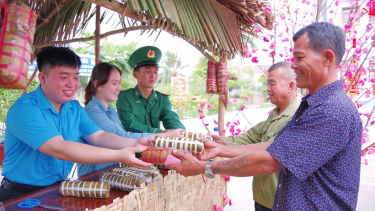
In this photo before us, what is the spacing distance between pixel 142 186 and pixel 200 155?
661 mm

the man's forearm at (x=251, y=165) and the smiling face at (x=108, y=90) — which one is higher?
the smiling face at (x=108, y=90)

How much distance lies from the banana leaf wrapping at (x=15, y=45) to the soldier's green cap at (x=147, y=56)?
83.1 inches

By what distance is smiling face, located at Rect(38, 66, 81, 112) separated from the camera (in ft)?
7.34

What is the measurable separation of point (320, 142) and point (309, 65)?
39 centimetres

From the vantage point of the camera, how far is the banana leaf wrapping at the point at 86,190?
189 cm

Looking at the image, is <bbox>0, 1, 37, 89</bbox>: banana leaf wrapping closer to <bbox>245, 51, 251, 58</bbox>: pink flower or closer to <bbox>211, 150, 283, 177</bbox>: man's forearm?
<bbox>211, 150, 283, 177</bbox>: man's forearm

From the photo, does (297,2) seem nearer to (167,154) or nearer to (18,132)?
(167,154)

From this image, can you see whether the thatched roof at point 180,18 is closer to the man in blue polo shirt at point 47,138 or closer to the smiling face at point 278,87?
the man in blue polo shirt at point 47,138

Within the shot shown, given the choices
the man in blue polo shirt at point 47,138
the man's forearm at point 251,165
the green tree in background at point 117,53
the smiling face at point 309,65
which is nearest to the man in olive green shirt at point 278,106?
the man's forearm at point 251,165

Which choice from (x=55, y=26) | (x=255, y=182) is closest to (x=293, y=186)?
(x=255, y=182)

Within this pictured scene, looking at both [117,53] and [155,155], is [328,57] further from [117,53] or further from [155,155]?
[117,53]

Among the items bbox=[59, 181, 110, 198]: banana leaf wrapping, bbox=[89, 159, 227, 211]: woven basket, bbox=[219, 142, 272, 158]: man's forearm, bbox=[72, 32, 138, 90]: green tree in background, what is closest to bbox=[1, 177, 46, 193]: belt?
bbox=[59, 181, 110, 198]: banana leaf wrapping

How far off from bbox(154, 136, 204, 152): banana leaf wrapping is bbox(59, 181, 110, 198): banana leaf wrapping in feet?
2.35

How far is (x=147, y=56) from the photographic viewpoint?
3797 mm
